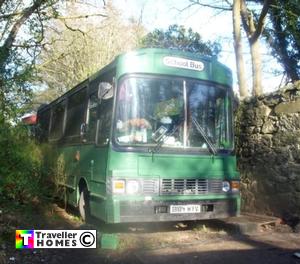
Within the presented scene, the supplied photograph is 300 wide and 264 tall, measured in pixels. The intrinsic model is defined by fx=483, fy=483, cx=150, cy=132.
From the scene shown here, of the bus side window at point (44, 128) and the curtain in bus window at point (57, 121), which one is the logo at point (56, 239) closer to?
the curtain in bus window at point (57, 121)

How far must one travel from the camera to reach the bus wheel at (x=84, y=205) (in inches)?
338

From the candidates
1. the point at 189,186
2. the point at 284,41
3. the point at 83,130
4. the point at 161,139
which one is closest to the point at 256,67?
the point at 284,41

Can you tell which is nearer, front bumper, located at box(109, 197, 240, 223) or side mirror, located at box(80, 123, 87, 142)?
front bumper, located at box(109, 197, 240, 223)

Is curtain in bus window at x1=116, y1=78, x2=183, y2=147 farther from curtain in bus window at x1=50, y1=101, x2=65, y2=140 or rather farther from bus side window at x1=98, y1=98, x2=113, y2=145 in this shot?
curtain in bus window at x1=50, y1=101, x2=65, y2=140

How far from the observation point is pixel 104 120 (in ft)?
25.5

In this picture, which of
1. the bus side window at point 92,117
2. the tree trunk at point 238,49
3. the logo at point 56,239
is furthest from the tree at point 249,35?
the logo at point 56,239

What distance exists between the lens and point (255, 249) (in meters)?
6.89

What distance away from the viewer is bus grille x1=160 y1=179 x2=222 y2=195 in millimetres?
7516

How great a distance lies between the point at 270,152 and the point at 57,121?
17.4 feet

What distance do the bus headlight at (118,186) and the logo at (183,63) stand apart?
206 centimetres

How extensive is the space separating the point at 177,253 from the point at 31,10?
653 centimetres

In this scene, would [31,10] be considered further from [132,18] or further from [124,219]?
[132,18]

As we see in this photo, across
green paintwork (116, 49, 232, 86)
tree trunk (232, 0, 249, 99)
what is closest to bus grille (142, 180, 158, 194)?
green paintwork (116, 49, 232, 86)

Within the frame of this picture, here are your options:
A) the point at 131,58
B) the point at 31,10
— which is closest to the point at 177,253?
the point at 131,58
